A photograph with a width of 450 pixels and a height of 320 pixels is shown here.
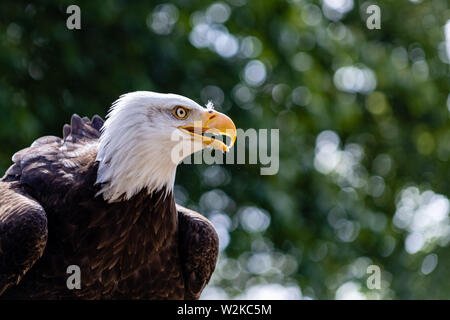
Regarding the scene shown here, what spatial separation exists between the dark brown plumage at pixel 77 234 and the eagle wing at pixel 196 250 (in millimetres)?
152

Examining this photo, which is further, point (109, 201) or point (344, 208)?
point (344, 208)

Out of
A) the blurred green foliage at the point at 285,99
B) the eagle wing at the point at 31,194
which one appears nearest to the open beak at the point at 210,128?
the eagle wing at the point at 31,194

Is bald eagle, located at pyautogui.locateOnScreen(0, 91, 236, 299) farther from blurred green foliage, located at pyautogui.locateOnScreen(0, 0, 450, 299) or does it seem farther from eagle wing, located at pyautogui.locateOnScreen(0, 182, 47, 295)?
blurred green foliage, located at pyautogui.locateOnScreen(0, 0, 450, 299)

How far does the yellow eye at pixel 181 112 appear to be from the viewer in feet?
16.1

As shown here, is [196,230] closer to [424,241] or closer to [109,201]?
[109,201]

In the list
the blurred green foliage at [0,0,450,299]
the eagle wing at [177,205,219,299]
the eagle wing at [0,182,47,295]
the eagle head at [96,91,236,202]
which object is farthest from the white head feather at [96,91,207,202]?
the blurred green foliage at [0,0,450,299]

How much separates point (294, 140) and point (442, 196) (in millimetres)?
5371

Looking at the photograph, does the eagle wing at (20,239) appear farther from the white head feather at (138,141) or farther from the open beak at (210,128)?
the open beak at (210,128)

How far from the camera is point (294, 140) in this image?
11.8m

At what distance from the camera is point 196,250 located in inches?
213

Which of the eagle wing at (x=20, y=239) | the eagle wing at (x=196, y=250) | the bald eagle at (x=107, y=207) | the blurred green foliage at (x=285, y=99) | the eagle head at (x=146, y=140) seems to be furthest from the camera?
the blurred green foliage at (x=285, y=99)
